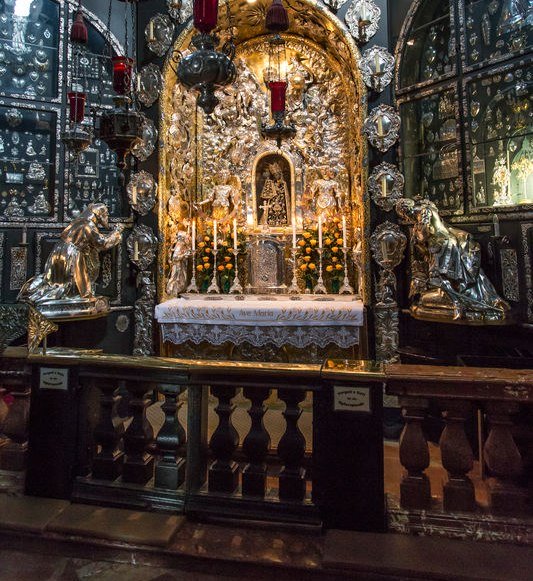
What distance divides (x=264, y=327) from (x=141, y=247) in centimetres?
216

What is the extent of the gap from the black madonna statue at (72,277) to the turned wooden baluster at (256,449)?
3.62 m

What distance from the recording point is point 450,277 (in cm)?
505

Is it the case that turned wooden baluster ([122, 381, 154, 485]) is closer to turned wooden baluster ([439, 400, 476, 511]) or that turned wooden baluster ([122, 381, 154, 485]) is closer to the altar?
turned wooden baluster ([439, 400, 476, 511])

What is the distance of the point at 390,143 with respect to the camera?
6012mm

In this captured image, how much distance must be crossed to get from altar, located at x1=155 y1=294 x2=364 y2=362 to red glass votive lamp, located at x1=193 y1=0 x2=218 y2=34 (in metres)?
3.47

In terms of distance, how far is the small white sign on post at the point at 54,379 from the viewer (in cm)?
261

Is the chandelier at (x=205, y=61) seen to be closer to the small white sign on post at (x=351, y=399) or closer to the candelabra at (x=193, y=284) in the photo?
the small white sign on post at (x=351, y=399)

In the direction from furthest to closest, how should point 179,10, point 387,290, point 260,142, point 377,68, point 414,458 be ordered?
1. point 260,142
2. point 179,10
3. point 377,68
4. point 387,290
5. point 414,458

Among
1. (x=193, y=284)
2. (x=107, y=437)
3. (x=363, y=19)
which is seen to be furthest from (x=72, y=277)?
(x=363, y=19)

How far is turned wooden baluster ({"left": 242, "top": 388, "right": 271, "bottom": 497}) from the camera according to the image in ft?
7.91

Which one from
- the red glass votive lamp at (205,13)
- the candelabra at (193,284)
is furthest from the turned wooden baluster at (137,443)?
the candelabra at (193,284)

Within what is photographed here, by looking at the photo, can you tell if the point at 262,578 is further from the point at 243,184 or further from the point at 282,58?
the point at 282,58

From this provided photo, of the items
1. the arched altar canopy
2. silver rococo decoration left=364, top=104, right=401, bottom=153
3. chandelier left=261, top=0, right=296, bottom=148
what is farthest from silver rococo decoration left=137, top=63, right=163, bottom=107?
silver rococo decoration left=364, top=104, right=401, bottom=153

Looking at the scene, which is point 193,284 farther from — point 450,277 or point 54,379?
point 54,379
